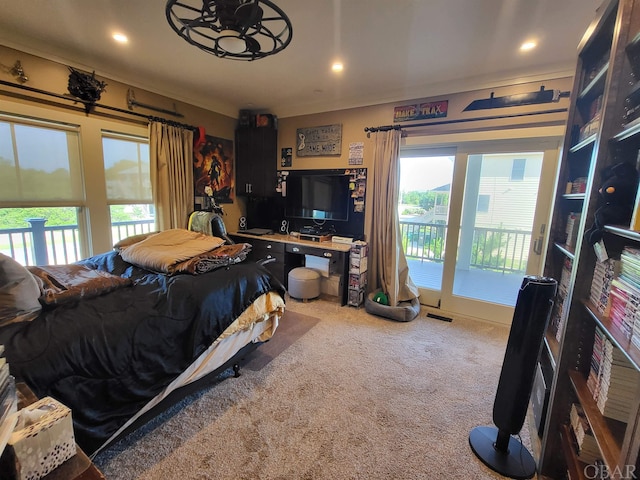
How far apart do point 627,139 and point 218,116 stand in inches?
167

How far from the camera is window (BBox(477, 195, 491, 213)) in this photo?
312cm

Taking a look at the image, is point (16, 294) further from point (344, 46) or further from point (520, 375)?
point (344, 46)

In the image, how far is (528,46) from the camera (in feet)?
7.60

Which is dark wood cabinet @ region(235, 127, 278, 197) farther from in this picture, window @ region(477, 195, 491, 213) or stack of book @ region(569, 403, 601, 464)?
stack of book @ region(569, 403, 601, 464)

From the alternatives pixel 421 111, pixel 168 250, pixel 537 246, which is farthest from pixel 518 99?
pixel 168 250

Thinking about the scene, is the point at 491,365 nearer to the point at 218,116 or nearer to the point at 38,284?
the point at 38,284

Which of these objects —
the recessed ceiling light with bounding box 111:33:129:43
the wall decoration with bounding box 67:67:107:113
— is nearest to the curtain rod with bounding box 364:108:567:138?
the recessed ceiling light with bounding box 111:33:129:43

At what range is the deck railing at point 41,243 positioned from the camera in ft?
8.62

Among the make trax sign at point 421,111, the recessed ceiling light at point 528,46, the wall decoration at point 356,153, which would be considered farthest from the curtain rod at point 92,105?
the recessed ceiling light at point 528,46

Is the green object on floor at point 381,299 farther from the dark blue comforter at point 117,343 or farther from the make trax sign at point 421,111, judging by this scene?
the make trax sign at point 421,111

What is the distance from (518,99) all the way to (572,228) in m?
1.79

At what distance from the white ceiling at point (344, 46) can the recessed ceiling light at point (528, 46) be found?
5 cm

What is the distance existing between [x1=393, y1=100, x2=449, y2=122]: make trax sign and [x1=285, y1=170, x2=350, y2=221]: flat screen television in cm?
97

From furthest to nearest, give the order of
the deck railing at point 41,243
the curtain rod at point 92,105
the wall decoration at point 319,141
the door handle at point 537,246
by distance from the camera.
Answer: the wall decoration at point 319,141 < the door handle at point 537,246 < the deck railing at point 41,243 < the curtain rod at point 92,105
